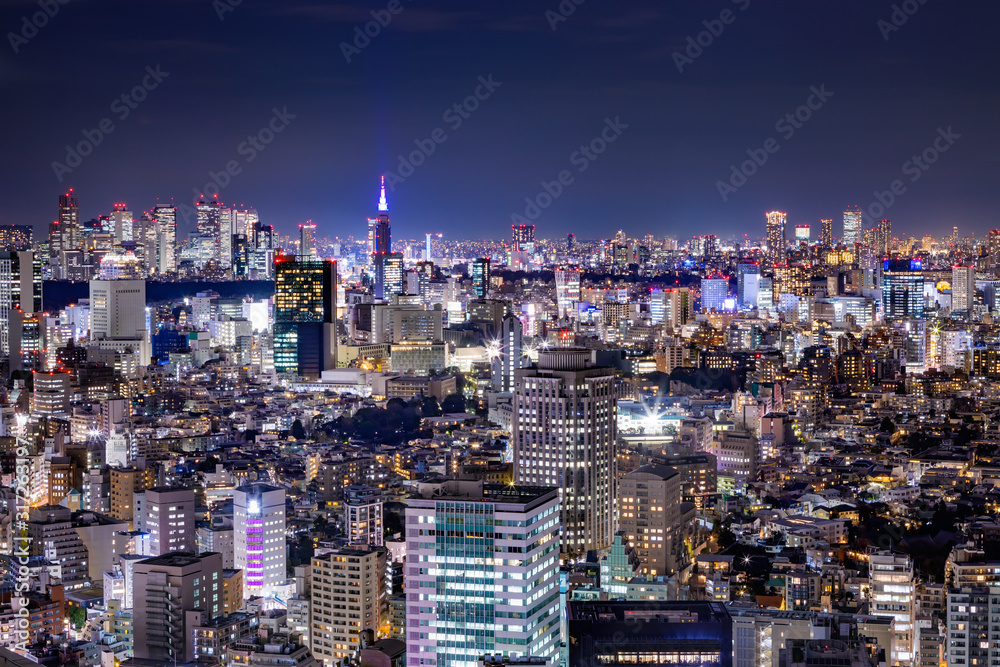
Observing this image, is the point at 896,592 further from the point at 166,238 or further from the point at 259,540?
the point at 166,238

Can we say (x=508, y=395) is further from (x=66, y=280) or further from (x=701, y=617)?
(x=66, y=280)

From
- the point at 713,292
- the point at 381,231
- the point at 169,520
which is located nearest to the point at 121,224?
the point at 381,231

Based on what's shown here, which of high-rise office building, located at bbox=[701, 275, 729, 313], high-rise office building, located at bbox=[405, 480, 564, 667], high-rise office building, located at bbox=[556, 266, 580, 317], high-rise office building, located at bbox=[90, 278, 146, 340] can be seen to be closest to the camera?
high-rise office building, located at bbox=[405, 480, 564, 667]

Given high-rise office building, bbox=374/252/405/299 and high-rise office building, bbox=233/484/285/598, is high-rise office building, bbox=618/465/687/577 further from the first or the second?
high-rise office building, bbox=374/252/405/299

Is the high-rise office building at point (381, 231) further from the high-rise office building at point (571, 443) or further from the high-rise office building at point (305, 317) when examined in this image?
the high-rise office building at point (571, 443)

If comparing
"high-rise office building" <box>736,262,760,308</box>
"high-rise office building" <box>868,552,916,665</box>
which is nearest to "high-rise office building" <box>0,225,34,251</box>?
"high-rise office building" <box>736,262,760,308</box>

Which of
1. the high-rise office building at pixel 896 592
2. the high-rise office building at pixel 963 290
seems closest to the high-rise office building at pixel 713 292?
the high-rise office building at pixel 963 290
